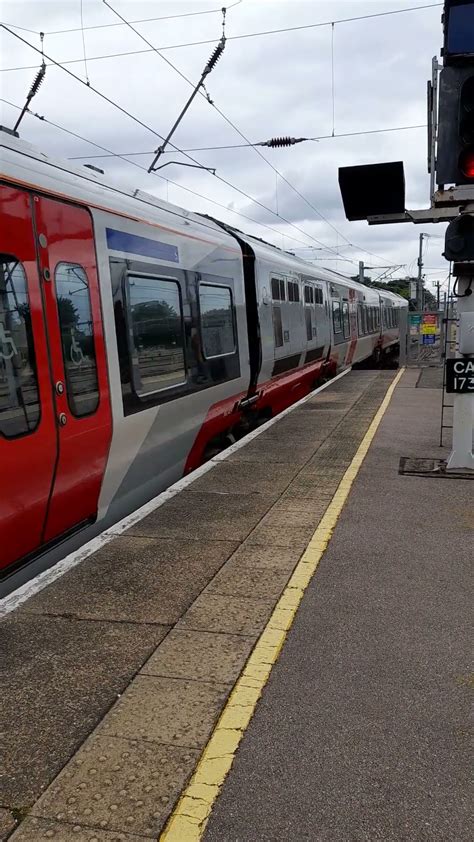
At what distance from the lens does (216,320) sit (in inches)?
302

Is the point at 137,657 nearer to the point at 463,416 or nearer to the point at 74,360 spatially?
the point at 74,360

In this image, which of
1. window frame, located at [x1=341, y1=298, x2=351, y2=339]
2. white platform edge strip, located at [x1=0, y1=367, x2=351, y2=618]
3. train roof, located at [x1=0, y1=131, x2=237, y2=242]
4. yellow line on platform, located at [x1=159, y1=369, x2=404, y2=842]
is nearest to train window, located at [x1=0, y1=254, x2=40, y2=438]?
train roof, located at [x1=0, y1=131, x2=237, y2=242]

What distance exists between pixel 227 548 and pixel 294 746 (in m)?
2.21

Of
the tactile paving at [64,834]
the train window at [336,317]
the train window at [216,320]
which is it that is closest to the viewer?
the tactile paving at [64,834]

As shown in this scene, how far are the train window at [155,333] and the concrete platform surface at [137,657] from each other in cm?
110

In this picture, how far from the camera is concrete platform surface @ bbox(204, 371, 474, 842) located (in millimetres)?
2299

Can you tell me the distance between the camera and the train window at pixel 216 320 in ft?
23.7

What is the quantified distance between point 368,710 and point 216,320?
5.39 m

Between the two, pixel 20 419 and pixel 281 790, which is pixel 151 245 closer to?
pixel 20 419

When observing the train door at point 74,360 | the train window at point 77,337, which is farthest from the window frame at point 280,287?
the train window at point 77,337

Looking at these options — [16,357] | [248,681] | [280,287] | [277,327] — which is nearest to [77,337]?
[16,357]

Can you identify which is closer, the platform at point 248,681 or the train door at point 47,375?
the platform at point 248,681

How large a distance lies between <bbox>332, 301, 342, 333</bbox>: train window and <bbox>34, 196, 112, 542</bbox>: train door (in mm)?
13250

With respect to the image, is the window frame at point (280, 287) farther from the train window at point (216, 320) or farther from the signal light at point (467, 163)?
the signal light at point (467, 163)
